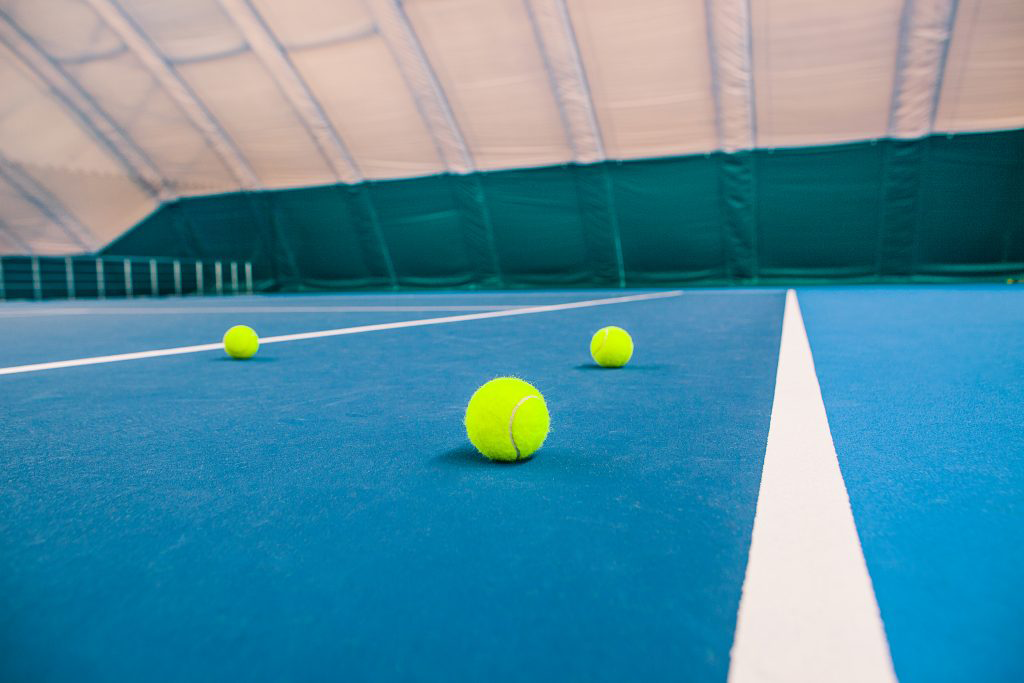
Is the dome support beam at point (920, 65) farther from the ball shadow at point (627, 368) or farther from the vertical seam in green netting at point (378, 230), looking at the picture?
the ball shadow at point (627, 368)

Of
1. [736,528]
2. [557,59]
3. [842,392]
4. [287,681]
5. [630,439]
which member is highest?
[557,59]

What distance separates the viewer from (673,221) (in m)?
16.7

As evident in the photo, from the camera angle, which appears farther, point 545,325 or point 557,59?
point 557,59

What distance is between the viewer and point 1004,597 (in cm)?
107

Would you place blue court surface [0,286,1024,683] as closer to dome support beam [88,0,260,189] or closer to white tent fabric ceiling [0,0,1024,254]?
white tent fabric ceiling [0,0,1024,254]

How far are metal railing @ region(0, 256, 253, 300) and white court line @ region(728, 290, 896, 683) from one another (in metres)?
19.0

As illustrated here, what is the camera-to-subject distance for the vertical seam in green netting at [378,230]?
18.8 m

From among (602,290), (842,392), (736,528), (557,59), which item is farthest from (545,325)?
(602,290)

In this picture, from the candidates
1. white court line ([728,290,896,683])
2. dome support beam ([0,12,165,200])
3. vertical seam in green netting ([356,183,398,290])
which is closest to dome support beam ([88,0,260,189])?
dome support beam ([0,12,165,200])

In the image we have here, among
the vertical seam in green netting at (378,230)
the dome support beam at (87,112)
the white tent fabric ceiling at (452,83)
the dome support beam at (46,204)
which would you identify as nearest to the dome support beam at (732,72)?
the white tent fabric ceiling at (452,83)

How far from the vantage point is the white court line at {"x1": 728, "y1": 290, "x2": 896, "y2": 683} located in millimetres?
905

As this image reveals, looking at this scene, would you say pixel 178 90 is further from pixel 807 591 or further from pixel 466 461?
pixel 807 591

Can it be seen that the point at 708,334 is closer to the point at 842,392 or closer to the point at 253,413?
the point at 842,392

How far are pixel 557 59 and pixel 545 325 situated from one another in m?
9.19
